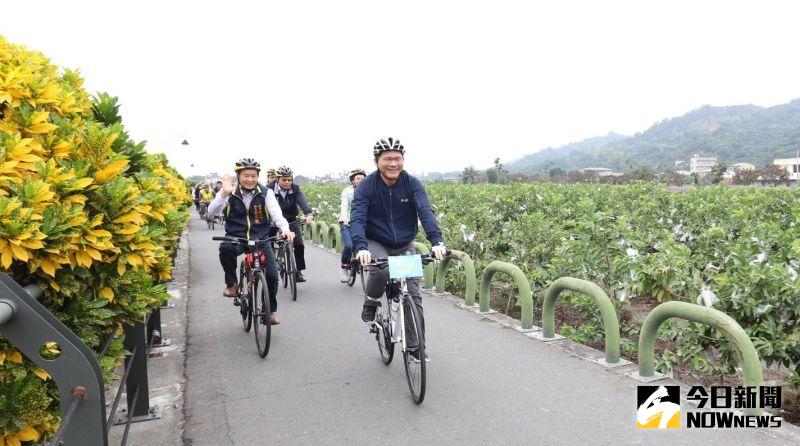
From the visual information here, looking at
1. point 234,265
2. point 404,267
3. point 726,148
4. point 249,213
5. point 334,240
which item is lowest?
point 334,240

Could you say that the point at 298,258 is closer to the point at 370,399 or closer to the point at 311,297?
the point at 311,297

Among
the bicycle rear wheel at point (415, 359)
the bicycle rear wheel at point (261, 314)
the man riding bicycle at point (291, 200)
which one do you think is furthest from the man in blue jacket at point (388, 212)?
the man riding bicycle at point (291, 200)

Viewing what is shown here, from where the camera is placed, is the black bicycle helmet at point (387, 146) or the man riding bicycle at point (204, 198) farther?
the man riding bicycle at point (204, 198)

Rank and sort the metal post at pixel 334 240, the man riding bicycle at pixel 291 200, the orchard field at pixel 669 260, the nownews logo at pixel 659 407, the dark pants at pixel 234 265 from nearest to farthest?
the nownews logo at pixel 659 407, the orchard field at pixel 669 260, the dark pants at pixel 234 265, the man riding bicycle at pixel 291 200, the metal post at pixel 334 240

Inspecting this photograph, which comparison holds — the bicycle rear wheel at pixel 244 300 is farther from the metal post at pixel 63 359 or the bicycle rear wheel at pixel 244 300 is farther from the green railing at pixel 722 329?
the metal post at pixel 63 359

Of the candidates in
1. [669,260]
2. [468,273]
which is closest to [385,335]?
[468,273]

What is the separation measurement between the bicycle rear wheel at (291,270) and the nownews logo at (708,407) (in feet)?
17.2

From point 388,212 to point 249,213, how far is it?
2060 mm

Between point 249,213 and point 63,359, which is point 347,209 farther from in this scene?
point 63,359

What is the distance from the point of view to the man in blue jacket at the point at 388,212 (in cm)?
471

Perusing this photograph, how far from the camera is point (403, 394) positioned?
177 inches

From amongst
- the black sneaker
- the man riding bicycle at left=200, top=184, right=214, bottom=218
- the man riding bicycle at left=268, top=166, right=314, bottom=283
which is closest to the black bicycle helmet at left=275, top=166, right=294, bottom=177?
the man riding bicycle at left=268, top=166, right=314, bottom=283

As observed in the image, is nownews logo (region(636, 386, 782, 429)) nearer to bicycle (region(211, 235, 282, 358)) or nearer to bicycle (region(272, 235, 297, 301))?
bicycle (region(211, 235, 282, 358))

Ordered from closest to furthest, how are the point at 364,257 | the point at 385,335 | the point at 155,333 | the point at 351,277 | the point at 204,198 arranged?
the point at 364,257 → the point at 385,335 → the point at 155,333 → the point at 351,277 → the point at 204,198
